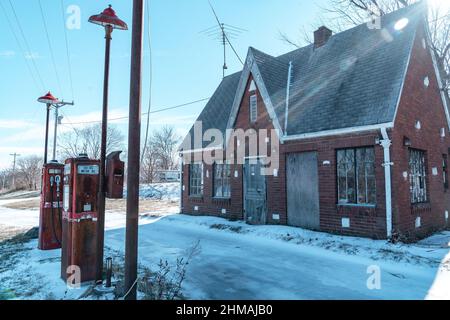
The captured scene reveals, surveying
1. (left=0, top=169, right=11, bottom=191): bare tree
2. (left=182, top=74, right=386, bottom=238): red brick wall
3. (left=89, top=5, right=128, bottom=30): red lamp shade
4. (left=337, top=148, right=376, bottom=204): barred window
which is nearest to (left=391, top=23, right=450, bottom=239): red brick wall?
(left=182, top=74, right=386, bottom=238): red brick wall

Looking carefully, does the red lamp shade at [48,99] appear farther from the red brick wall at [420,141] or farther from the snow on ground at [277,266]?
the red brick wall at [420,141]

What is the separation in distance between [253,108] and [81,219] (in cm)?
929

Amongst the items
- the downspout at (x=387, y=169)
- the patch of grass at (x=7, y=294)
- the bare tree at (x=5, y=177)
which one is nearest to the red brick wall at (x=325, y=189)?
the downspout at (x=387, y=169)

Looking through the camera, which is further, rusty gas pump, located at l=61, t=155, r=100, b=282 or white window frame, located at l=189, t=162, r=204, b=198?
white window frame, located at l=189, t=162, r=204, b=198

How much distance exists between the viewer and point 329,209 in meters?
10.2

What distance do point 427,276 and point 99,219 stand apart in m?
6.33

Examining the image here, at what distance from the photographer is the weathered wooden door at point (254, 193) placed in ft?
40.8

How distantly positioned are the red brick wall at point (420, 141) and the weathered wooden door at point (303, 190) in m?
2.47

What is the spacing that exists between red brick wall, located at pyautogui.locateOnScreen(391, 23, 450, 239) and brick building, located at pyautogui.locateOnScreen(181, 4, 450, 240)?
1.5 inches

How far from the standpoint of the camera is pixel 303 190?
36.4ft

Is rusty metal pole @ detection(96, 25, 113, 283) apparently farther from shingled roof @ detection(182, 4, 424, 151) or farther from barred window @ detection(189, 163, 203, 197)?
barred window @ detection(189, 163, 203, 197)

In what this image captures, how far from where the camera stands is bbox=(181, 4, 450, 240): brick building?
30.7 feet

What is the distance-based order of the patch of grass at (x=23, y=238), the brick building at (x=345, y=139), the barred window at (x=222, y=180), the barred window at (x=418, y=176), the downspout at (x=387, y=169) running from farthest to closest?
the barred window at (x=222, y=180) < the barred window at (x=418, y=176) < the patch of grass at (x=23, y=238) < the brick building at (x=345, y=139) < the downspout at (x=387, y=169)
